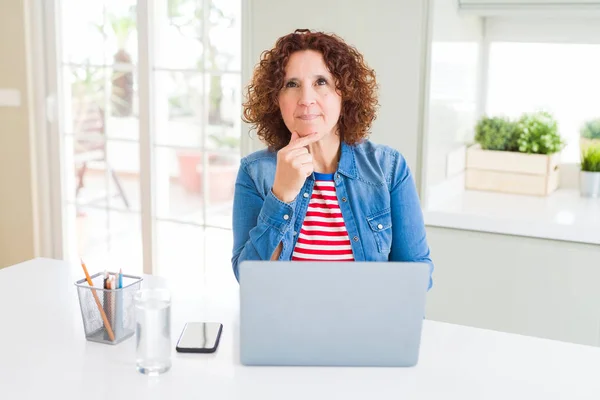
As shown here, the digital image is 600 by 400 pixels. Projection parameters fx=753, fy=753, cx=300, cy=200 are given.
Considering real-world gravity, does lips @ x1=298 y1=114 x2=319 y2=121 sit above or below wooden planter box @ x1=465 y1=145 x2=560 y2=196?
above

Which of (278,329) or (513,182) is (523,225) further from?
(278,329)

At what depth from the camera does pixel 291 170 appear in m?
1.70

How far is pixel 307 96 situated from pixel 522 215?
1.32 m

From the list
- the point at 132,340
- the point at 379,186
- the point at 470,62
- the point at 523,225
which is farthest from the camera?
the point at 470,62

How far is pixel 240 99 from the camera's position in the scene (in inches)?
134

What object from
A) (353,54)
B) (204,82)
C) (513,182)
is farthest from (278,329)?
(204,82)

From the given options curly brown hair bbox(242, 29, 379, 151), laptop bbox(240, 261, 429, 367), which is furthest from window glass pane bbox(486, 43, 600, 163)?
laptop bbox(240, 261, 429, 367)

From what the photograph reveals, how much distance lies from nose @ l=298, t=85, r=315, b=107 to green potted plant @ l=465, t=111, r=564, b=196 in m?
1.56

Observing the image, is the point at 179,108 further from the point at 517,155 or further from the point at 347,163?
the point at 347,163

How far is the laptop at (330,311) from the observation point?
1356 mm

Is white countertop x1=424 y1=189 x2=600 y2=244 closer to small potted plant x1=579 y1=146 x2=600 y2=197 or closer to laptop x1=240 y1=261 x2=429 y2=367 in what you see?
small potted plant x1=579 y1=146 x2=600 y2=197

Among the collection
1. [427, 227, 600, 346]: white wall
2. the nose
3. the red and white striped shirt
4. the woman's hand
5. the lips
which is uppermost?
the nose

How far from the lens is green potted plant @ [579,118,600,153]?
3.16 metres

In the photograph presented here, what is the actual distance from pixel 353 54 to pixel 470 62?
147 cm
